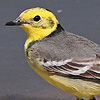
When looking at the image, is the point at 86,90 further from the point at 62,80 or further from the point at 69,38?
the point at 69,38

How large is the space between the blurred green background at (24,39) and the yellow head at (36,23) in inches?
47.7

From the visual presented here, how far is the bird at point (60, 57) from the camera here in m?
5.65

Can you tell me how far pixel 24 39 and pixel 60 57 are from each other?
2.32m

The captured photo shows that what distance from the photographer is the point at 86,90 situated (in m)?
5.68

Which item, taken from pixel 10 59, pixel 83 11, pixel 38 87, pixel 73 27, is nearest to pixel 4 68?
pixel 10 59

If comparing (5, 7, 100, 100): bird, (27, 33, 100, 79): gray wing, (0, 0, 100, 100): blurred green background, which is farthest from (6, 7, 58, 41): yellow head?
(0, 0, 100, 100): blurred green background

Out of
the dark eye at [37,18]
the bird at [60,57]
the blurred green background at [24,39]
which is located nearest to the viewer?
the bird at [60,57]

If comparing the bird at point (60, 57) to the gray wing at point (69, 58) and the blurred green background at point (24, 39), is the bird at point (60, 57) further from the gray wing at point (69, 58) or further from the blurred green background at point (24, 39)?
the blurred green background at point (24, 39)

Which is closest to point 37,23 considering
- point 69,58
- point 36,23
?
point 36,23

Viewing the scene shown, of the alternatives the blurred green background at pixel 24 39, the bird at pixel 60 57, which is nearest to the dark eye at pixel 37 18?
the bird at pixel 60 57

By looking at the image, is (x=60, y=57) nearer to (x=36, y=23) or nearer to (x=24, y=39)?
(x=36, y=23)

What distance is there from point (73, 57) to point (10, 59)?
205 centimetres

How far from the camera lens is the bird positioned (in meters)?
5.65

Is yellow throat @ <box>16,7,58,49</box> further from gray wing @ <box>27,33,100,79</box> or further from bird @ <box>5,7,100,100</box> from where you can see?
gray wing @ <box>27,33,100,79</box>
